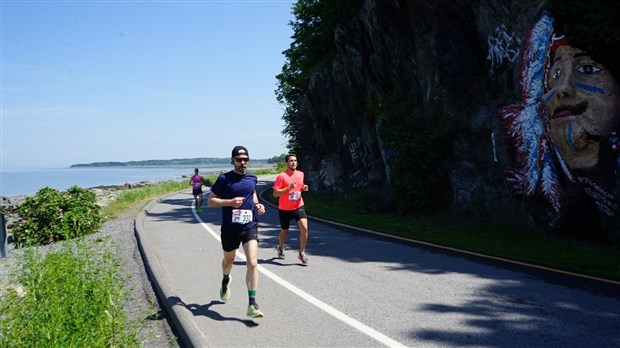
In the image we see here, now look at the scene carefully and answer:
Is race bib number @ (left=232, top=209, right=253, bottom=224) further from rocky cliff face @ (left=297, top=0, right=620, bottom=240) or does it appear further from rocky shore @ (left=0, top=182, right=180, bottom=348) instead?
rocky cliff face @ (left=297, top=0, right=620, bottom=240)

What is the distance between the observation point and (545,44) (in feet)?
34.2

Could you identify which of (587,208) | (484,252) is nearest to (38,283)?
(484,252)

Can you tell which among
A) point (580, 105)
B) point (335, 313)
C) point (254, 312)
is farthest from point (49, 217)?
point (580, 105)

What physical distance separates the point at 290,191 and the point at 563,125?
623 cm

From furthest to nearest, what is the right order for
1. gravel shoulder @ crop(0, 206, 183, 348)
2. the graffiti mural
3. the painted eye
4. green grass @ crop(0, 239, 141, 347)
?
the painted eye → the graffiti mural → gravel shoulder @ crop(0, 206, 183, 348) → green grass @ crop(0, 239, 141, 347)

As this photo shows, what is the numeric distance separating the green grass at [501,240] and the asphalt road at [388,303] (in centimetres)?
99

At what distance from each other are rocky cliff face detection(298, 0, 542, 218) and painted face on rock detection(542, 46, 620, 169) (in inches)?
69.8

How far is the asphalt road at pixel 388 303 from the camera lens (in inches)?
193

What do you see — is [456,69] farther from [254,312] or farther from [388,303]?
[254,312]

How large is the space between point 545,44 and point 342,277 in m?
→ 7.41

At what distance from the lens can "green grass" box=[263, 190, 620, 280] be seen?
26.7 feet

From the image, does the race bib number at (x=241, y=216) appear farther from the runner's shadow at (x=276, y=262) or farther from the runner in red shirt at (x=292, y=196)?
the runner's shadow at (x=276, y=262)

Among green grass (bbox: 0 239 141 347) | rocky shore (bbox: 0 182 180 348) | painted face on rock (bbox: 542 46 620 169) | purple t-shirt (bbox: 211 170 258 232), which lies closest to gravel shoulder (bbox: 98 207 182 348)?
rocky shore (bbox: 0 182 180 348)

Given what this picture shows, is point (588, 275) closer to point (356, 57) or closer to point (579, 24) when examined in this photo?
point (579, 24)
